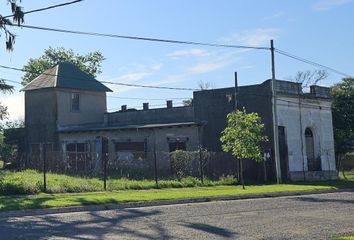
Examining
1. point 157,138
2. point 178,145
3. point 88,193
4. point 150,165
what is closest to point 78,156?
point 157,138

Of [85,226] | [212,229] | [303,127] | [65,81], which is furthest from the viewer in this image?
[65,81]

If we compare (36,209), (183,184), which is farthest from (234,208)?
(183,184)

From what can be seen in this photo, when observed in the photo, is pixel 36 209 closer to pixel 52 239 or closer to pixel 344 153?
pixel 52 239

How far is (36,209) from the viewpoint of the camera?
1598 cm

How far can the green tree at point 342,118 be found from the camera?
5130 centimetres

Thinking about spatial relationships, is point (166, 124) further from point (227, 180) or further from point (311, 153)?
point (311, 153)

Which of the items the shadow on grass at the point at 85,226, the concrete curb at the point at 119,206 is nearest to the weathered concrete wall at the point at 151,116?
the concrete curb at the point at 119,206

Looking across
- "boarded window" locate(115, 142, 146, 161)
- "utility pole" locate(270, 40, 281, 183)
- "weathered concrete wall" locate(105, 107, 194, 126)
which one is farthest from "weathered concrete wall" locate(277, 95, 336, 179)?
"boarded window" locate(115, 142, 146, 161)

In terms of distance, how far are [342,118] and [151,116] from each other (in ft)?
68.0

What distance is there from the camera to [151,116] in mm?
42750

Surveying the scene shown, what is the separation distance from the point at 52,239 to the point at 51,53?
66.2 meters

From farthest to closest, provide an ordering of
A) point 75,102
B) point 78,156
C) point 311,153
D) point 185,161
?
→ point 75,102 < point 78,156 < point 311,153 < point 185,161

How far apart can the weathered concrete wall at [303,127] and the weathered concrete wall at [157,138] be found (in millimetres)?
6263

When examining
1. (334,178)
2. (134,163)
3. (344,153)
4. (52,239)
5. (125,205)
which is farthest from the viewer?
(344,153)
